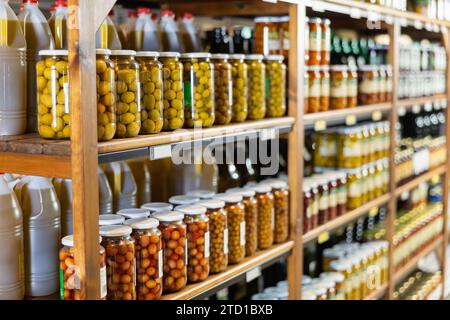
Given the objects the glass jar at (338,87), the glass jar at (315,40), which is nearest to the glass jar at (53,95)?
the glass jar at (315,40)

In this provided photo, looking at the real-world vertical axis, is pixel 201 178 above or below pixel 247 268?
above

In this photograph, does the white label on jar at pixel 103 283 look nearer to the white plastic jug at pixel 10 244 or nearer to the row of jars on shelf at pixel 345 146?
the white plastic jug at pixel 10 244

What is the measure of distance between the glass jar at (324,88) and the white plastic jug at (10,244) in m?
1.41

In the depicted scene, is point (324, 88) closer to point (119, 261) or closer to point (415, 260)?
point (119, 261)

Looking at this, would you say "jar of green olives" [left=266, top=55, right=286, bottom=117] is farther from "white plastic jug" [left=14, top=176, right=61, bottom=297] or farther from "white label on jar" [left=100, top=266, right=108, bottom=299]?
"white label on jar" [left=100, top=266, right=108, bottom=299]

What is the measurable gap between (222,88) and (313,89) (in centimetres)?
66

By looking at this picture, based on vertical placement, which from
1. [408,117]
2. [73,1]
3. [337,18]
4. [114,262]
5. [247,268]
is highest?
[337,18]

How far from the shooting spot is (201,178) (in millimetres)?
2430

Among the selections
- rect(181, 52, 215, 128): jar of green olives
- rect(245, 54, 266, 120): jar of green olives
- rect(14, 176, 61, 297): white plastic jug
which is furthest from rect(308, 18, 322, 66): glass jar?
rect(14, 176, 61, 297): white plastic jug

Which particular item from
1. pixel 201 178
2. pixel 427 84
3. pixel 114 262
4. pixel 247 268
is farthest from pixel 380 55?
pixel 114 262

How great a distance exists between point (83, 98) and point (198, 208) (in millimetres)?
633

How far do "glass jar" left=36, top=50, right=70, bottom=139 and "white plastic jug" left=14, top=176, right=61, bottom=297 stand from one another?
Answer: 0.76 feet

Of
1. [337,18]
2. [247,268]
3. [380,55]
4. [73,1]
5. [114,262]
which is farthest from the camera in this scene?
[380,55]
